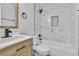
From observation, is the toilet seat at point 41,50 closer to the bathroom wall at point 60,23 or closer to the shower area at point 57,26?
the shower area at point 57,26

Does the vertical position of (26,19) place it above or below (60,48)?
above

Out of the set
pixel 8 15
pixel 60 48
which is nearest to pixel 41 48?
pixel 60 48

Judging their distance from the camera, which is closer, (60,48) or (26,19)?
(26,19)

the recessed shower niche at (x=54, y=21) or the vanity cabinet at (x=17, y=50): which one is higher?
the recessed shower niche at (x=54, y=21)

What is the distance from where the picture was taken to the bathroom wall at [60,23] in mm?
2409

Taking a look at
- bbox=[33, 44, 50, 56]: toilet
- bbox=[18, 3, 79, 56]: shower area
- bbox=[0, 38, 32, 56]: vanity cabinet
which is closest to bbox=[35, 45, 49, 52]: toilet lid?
bbox=[33, 44, 50, 56]: toilet

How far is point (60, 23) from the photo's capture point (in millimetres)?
2494

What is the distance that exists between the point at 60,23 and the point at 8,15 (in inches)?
40.3

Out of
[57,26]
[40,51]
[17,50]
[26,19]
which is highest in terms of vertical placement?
[26,19]

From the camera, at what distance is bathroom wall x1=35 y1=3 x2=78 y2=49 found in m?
2.41

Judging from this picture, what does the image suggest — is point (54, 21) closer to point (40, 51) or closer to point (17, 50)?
point (40, 51)

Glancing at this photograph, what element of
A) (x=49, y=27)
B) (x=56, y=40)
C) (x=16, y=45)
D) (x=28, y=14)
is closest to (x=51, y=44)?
(x=56, y=40)

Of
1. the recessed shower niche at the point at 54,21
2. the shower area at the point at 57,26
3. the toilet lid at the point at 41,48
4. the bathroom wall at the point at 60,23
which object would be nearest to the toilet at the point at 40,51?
the toilet lid at the point at 41,48

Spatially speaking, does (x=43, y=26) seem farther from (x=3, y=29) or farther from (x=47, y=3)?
(x=3, y=29)
